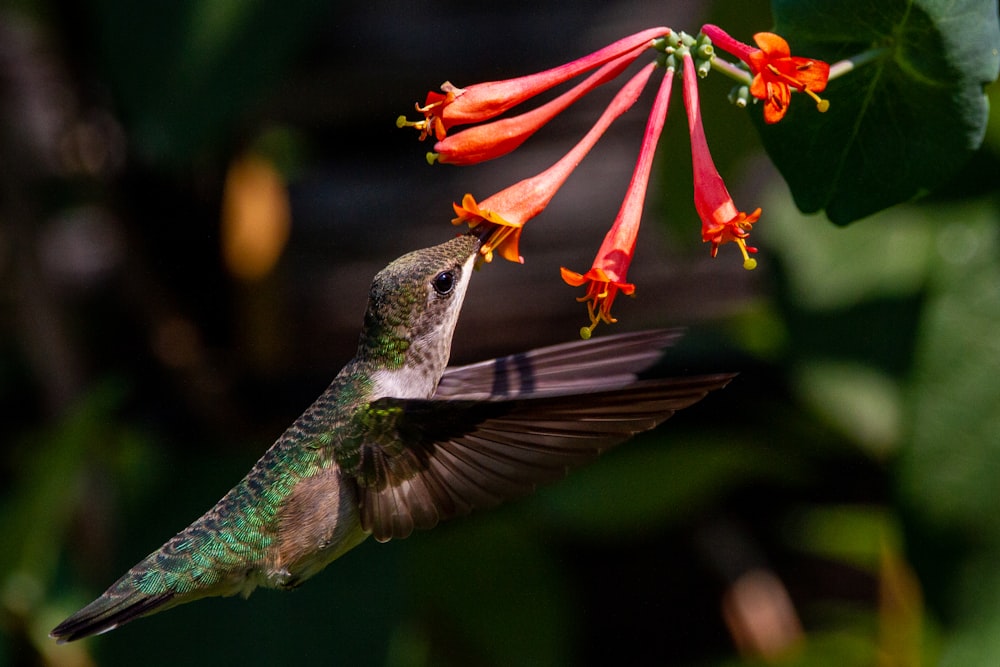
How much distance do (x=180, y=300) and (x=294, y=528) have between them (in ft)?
4.46

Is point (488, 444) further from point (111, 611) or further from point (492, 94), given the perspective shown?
point (111, 611)

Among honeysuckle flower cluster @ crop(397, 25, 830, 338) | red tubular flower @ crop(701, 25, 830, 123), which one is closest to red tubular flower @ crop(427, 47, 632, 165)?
honeysuckle flower cluster @ crop(397, 25, 830, 338)

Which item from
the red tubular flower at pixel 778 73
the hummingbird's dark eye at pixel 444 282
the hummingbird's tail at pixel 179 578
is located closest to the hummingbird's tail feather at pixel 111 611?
the hummingbird's tail at pixel 179 578

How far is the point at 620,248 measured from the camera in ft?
3.45

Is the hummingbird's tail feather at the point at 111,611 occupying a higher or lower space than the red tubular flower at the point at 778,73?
lower

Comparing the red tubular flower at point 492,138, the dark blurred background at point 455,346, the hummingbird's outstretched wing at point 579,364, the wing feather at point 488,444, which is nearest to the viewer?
the wing feather at point 488,444

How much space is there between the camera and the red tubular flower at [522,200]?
1.08 metres

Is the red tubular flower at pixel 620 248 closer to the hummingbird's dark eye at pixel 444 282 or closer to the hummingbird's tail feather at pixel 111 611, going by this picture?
the hummingbird's dark eye at pixel 444 282

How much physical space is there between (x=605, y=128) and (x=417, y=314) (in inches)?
12.8

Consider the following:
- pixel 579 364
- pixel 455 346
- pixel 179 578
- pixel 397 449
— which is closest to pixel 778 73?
pixel 579 364

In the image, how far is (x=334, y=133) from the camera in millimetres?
3096

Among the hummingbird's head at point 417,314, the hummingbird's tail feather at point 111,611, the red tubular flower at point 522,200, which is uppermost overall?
the red tubular flower at point 522,200

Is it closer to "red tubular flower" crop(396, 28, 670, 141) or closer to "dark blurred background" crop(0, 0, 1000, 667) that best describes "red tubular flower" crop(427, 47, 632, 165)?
"red tubular flower" crop(396, 28, 670, 141)

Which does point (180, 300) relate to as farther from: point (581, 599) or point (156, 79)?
point (581, 599)
